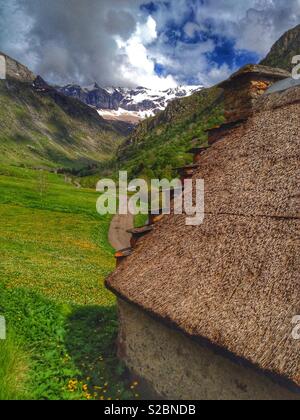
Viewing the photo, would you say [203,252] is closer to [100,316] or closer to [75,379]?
[75,379]

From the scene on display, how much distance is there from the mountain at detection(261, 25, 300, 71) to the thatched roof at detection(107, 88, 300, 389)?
158m

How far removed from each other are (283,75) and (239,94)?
2.01m

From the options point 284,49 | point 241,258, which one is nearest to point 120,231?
point 241,258

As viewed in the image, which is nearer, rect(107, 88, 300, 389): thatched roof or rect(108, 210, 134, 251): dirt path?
rect(107, 88, 300, 389): thatched roof

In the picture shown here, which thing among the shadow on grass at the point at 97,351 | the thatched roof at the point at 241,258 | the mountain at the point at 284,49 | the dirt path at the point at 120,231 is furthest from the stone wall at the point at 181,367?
the mountain at the point at 284,49

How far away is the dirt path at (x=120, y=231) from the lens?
46750 mm

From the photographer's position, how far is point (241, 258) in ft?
27.8

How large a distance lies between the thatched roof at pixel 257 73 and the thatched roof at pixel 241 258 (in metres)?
2.38

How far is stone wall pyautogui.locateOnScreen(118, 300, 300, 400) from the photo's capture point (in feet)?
25.5

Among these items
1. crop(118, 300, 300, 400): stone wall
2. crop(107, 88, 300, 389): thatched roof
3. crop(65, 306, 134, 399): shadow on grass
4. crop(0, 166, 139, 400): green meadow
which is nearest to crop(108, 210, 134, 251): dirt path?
crop(0, 166, 139, 400): green meadow

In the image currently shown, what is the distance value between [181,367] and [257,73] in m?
11.1

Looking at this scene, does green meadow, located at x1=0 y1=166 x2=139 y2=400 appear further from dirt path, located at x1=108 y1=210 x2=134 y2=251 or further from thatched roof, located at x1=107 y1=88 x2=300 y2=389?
dirt path, located at x1=108 y1=210 x2=134 y2=251

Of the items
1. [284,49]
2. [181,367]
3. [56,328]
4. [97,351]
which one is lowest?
[97,351]

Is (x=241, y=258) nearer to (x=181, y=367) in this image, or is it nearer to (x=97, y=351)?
(x=181, y=367)
